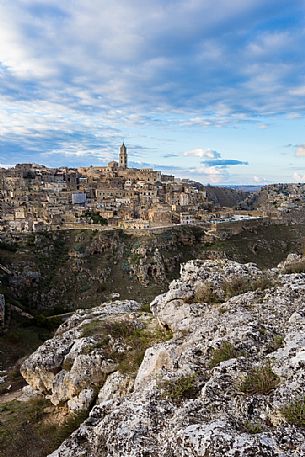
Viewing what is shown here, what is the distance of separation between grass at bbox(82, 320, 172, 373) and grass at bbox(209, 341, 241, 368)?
12.6 ft

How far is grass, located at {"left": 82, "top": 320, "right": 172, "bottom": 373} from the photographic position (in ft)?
34.3

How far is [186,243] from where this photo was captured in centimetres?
5062

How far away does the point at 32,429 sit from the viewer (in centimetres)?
1144

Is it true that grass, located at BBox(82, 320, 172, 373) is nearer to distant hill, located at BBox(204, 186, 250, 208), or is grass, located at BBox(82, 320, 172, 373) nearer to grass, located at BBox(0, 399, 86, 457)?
grass, located at BBox(0, 399, 86, 457)

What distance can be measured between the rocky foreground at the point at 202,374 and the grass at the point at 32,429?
66cm

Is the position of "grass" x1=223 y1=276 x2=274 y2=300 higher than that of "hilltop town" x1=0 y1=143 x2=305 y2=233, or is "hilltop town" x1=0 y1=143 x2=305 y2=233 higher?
"hilltop town" x1=0 y1=143 x2=305 y2=233

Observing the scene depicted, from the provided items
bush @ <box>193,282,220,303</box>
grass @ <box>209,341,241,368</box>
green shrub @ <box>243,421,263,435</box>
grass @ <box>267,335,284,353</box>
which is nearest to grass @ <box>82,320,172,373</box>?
bush @ <box>193,282,220,303</box>

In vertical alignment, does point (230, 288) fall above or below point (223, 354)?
above

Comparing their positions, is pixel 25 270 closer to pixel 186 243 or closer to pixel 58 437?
pixel 186 243

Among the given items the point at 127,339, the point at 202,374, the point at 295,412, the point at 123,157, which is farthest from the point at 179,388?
the point at 123,157

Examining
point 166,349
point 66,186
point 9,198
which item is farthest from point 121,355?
point 66,186

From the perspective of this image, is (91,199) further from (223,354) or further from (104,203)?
(223,354)

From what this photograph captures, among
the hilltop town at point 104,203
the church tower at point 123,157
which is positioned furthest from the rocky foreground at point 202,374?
the church tower at point 123,157

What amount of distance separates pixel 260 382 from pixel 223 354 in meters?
1.16
